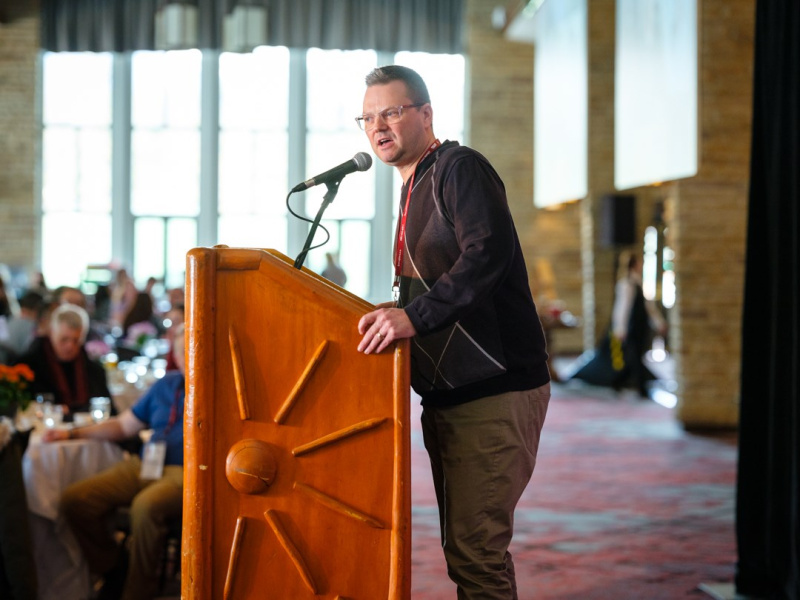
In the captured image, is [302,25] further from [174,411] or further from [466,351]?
[466,351]

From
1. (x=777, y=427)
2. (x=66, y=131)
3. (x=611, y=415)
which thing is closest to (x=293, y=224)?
(x=66, y=131)

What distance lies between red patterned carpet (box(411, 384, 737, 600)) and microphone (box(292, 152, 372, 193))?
2306mm

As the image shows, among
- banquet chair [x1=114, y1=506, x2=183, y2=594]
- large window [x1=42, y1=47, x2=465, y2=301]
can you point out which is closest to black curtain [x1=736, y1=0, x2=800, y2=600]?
banquet chair [x1=114, y1=506, x2=183, y2=594]

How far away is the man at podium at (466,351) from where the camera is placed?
2023 mm

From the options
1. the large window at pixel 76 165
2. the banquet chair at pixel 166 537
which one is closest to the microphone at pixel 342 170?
the banquet chair at pixel 166 537

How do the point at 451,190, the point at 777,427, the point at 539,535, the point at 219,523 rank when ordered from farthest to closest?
1. the point at 539,535
2. the point at 777,427
3. the point at 451,190
4. the point at 219,523

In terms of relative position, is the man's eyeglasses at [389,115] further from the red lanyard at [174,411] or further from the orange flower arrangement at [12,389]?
the orange flower arrangement at [12,389]

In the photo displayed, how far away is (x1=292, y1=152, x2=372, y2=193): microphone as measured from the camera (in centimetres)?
198

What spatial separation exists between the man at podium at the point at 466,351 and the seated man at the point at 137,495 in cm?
192

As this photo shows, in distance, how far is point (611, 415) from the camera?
9.33 m

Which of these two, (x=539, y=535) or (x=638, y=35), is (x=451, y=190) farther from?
(x=638, y=35)

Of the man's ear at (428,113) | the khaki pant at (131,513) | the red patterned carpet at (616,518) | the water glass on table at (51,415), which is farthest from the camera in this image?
the water glass on table at (51,415)

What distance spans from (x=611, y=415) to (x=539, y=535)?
4.67m

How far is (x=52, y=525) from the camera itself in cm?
391
